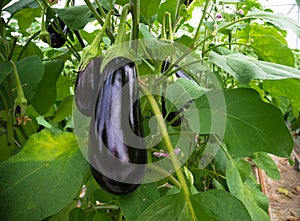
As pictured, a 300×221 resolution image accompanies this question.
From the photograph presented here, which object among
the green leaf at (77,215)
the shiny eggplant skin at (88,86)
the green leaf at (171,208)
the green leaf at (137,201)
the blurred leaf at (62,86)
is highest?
the shiny eggplant skin at (88,86)

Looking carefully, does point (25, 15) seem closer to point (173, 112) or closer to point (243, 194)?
point (173, 112)

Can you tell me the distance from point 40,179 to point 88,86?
0.36 ft

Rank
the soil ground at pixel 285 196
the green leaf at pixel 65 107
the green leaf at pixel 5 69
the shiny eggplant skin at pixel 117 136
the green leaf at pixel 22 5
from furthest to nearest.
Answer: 1. the soil ground at pixel 285 196
2. the green leaf at pixel 65 107
3. the green leaf at pixel 22 5
4. the green leaf at pixel 5 69
5. the shiny eggplant skin at pixel 117 136

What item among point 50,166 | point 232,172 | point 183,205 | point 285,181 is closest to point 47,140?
point 50,166

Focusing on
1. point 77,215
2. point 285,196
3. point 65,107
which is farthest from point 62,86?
point 285,196

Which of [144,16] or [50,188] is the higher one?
[144,16]

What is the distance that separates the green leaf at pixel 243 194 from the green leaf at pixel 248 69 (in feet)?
0.66

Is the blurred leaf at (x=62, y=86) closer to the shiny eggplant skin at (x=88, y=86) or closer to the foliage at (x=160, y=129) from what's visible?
the foliage at (x=160, y=129)

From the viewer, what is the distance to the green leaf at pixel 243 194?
577 millimetres

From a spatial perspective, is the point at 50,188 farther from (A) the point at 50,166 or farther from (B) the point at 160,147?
(B) the point at 160,147

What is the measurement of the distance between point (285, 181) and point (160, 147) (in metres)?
2.03

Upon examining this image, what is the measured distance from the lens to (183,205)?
417mm

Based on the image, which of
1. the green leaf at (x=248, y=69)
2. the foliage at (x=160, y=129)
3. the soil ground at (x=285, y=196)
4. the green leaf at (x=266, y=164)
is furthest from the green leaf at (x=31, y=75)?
the soil ground at (x=285, y=196)

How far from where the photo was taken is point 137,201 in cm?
45
